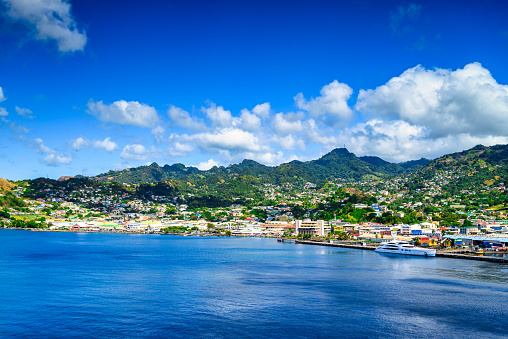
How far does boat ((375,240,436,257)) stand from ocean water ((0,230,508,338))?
18.8 m

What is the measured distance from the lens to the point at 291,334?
2423 cm

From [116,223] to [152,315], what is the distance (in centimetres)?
15333

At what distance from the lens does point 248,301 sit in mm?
32125

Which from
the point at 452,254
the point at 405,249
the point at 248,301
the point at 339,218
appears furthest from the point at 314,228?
the point at 248,301

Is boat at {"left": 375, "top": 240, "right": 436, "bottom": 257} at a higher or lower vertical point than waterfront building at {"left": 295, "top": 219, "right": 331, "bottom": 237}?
lower

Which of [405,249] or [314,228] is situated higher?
[314,228]

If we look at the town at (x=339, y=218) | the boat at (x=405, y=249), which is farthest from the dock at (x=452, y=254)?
the town at (x=339, y=218)

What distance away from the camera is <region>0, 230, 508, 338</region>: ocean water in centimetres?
2522

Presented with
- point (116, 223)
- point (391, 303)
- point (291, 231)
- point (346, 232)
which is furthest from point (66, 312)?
point (116, 223)

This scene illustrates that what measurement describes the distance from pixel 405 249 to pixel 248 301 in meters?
52.3

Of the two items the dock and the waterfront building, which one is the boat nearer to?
the dock

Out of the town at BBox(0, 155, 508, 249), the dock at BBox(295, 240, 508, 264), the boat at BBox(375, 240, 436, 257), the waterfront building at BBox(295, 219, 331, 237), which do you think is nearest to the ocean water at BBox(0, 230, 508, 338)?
the dock at BBox(295, 240, 508, 264)

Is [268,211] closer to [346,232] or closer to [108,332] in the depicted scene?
[346,232]

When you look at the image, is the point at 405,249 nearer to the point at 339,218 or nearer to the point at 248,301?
the point at 248,301
